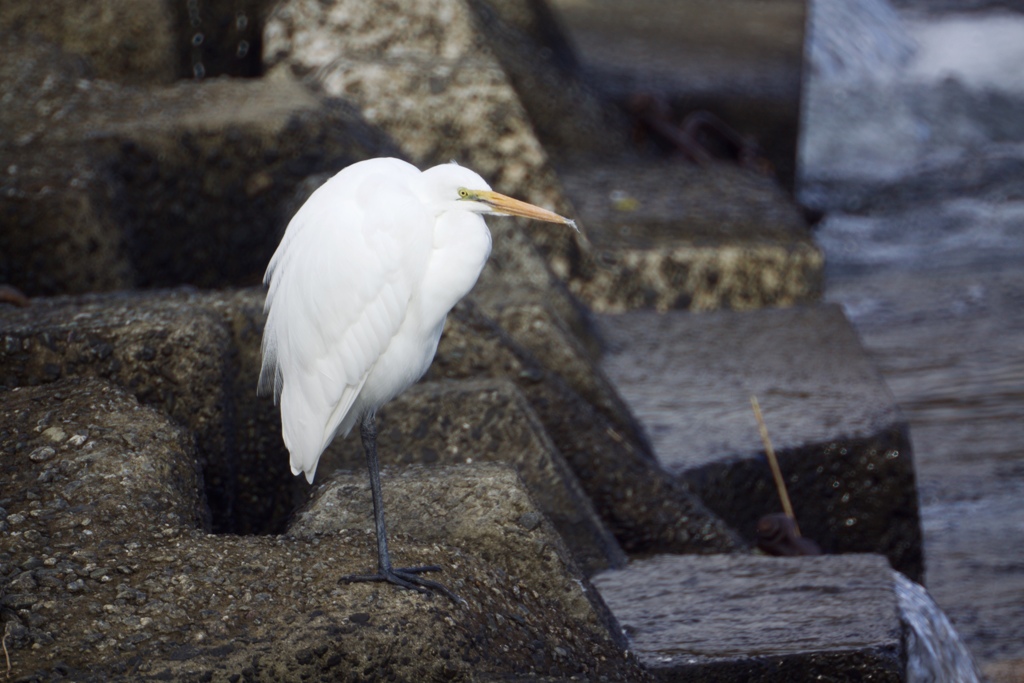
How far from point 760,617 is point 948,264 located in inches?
211

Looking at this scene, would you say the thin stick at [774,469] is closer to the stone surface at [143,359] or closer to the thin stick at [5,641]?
the stone surface at [143,359]

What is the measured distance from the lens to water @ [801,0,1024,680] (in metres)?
4.30

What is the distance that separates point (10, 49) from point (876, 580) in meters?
3.29

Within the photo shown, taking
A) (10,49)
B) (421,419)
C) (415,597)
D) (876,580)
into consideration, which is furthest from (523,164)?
(415,597)

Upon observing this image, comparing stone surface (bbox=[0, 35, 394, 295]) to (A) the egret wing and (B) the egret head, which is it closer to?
(A) the egret wing

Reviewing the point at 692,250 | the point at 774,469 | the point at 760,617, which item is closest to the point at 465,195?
the point at 760,617

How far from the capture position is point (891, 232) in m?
8.30

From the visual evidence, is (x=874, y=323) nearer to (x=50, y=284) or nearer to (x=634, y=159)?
(x=634, y=159)

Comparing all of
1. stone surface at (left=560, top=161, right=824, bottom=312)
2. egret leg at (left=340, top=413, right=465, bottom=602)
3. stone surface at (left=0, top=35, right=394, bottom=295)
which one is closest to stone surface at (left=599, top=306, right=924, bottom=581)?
stone surface at (left=560, top=161, right=824, bottom=312)

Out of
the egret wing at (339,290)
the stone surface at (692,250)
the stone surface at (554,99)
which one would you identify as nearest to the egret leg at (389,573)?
the egret wing at (339,290)

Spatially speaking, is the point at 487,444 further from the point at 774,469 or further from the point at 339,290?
the point at 774,469

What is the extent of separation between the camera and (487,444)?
9.71ft

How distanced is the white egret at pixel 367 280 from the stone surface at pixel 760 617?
691mm

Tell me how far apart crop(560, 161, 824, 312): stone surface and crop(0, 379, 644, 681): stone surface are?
2744mm
